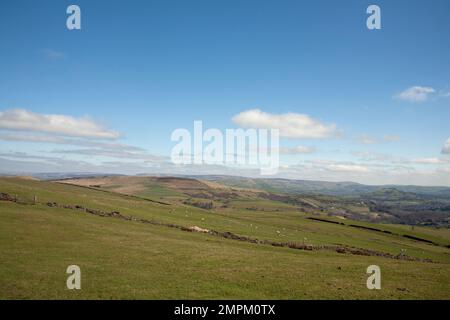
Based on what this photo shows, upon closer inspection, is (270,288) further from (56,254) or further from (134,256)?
(56,254)

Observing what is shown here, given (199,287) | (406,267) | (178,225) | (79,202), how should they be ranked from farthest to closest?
(79,202) → (178,225) → (406,267) → (199,287)

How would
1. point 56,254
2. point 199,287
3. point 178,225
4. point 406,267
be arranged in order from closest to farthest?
point 199,287, point 56,254, point 406,267, point 178,225

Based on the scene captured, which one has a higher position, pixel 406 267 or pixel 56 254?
pixel 56 254

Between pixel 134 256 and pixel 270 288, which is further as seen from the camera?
pixel 134 256

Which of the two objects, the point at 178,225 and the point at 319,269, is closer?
the point at 319,269

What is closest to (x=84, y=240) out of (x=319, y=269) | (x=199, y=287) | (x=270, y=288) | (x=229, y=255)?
(x=229, y=255)
